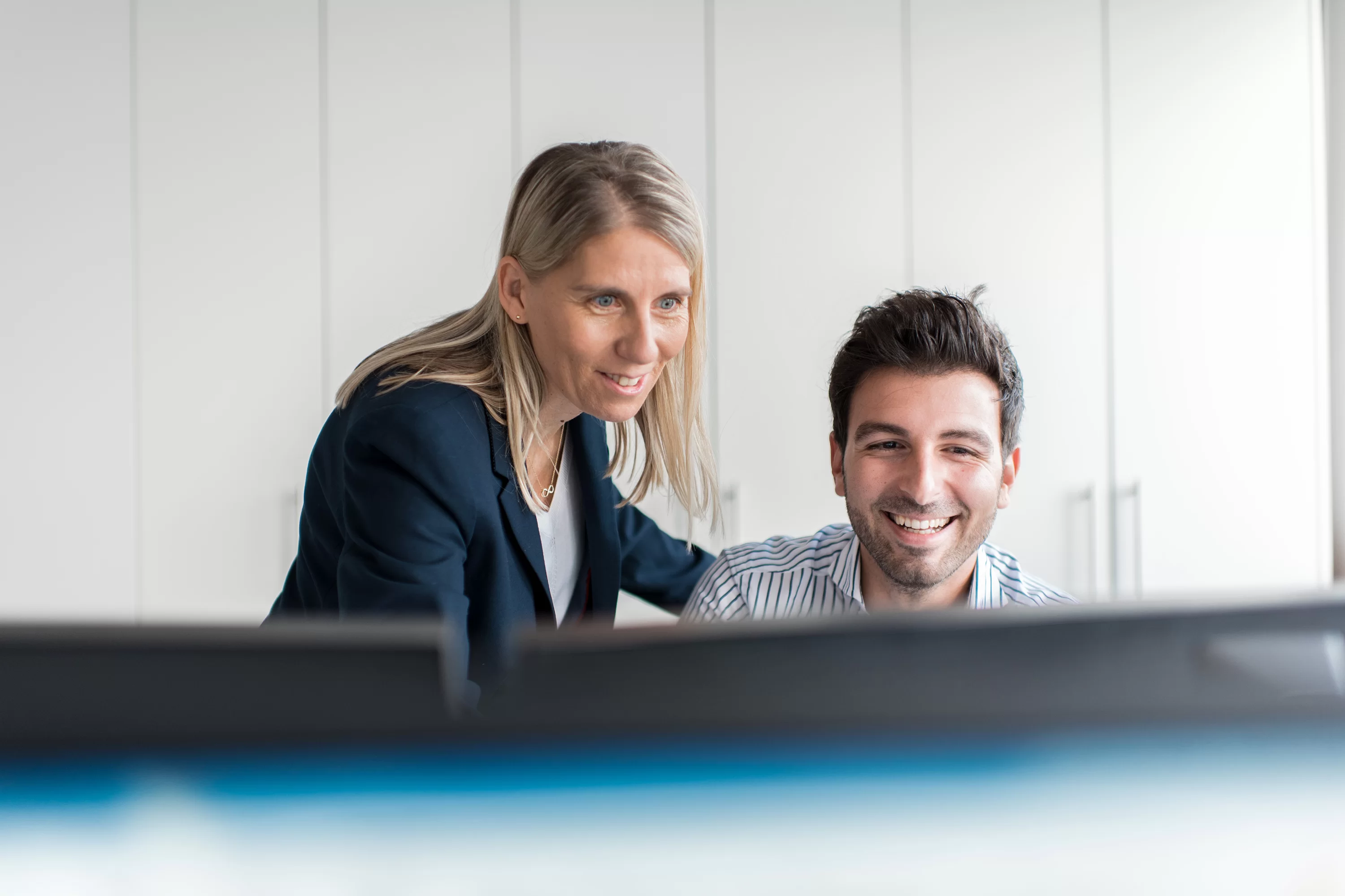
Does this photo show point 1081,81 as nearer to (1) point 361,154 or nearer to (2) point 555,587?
(1) point 361,154

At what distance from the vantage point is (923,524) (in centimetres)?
121

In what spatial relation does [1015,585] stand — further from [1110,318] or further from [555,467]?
[1110,318]

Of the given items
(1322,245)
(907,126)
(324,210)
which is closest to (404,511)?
(324,210)

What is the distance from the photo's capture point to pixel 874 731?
0.81ft

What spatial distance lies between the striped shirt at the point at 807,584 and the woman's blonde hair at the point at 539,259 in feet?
0.83

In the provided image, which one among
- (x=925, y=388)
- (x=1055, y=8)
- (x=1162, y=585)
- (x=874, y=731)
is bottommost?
(x=1162, y=585)

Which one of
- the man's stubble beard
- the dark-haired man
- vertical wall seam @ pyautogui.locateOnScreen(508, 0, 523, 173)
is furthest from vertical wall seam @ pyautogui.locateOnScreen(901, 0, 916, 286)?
the man's stubble beard

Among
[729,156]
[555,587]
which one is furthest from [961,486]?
[729,156]

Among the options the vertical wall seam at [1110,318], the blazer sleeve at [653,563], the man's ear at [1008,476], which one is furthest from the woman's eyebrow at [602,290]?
the vertical wall seam at [1110,318]

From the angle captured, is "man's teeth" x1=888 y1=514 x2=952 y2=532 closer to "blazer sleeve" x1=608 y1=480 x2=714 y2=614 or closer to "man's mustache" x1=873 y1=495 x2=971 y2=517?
"man's mustache" x1=873 y1=495 x2=971 y2=517

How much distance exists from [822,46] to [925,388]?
1.57m

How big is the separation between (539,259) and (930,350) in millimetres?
478

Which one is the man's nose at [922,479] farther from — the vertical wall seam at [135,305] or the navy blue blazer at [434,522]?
the vertical wall seam at [135,305]

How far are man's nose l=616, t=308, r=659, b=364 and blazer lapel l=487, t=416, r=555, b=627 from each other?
0.58ft
